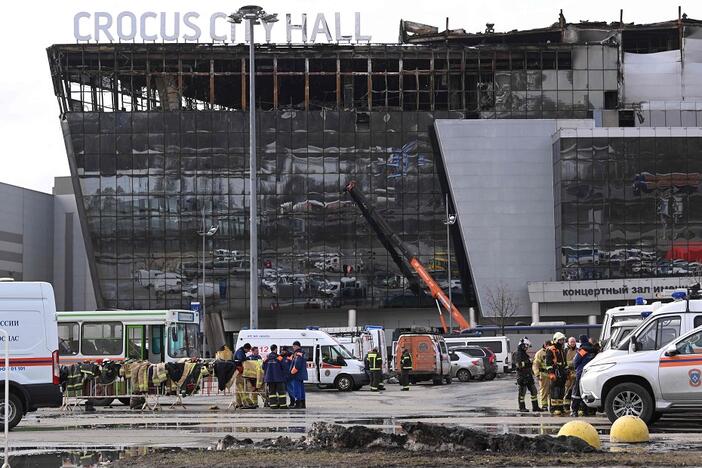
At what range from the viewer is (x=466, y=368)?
47406mm

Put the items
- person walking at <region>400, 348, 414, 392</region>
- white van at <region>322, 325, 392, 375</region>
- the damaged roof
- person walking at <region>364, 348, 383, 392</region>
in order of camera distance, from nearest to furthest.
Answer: person walking at <region>364, 348, 383, 392</region>, person walking at <region>400, 348, 414, 392</region>, white van at <region>322, 325, 392, 375</region>, the damaged roof

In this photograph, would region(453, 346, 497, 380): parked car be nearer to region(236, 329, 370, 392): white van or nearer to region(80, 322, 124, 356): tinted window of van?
region(236, 329, 370, 392): white van

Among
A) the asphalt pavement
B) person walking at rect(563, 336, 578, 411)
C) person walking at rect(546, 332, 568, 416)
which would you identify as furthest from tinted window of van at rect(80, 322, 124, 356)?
person walking at rect(546, 332, 568, 416)

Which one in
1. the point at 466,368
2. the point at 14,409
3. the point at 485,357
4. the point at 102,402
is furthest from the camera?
the point at 485,357

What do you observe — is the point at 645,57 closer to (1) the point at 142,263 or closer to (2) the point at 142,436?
(1) the point at 142,263

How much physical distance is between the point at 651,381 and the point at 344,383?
770 inches

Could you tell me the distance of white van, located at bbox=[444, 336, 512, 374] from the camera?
53.9 m

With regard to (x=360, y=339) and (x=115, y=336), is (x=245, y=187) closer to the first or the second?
(x=360, y=339)

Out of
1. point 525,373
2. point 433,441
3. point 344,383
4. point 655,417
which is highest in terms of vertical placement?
point 525,373

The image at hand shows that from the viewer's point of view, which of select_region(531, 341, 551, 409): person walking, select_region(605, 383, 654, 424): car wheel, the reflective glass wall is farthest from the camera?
the reflective glass wall

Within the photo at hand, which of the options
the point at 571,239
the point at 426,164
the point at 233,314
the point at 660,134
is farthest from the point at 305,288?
the point at 660,134

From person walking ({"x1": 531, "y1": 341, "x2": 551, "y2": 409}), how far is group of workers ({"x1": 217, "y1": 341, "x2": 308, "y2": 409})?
18.0 feet

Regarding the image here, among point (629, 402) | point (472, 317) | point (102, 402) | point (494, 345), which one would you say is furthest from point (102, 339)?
point (472, 317)

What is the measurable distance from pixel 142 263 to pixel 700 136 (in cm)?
3862
